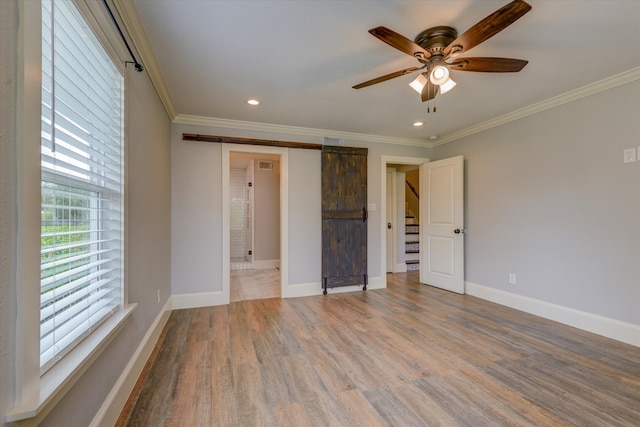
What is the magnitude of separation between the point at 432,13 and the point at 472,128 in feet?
8.96

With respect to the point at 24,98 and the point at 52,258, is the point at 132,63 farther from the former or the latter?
the point at 52,258

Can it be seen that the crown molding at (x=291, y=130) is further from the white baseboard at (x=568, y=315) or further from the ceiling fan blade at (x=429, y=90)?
the white baseboard at (x=568, y=315)

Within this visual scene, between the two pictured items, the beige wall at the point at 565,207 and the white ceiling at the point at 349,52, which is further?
the beige wall at the point at 565,207

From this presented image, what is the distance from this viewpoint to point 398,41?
1685 millimetres

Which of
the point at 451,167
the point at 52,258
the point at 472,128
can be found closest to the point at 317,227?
the point at 451,167

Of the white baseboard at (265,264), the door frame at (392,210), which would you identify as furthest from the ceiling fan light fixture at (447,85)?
the white baseboard at (265,264)

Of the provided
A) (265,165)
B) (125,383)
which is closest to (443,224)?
(265,165)

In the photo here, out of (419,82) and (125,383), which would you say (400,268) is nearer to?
(419,82)

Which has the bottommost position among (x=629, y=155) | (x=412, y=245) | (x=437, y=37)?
(x=412, y=245)

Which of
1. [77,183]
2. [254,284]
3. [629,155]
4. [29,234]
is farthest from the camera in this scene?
[254,284]

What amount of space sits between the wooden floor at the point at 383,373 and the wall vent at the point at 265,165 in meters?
3.77

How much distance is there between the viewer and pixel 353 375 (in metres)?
2.06

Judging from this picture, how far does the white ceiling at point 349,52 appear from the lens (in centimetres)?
173

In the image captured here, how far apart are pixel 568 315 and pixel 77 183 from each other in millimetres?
4315
